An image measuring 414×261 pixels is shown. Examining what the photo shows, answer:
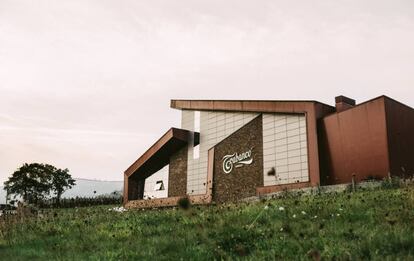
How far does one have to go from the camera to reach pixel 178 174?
37000 millimetres

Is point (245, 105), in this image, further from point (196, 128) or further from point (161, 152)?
point (161, 152)

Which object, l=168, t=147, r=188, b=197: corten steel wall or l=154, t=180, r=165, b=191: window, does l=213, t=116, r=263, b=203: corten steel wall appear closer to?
l=168, t=147, r=188, b=197: corten steel wall

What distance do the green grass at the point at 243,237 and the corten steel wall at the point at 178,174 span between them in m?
24.1

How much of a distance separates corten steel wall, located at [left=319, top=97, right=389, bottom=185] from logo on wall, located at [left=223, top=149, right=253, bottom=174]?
5.92 m

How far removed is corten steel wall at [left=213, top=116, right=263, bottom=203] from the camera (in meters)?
29.2

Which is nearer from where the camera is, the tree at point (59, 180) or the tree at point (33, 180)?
the tree at point (33, 180)

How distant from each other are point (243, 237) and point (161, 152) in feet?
101

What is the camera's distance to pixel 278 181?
26.9 metres

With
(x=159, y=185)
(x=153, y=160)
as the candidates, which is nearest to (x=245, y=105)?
(x=153, y=160)

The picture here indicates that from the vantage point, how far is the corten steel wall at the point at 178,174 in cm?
3628

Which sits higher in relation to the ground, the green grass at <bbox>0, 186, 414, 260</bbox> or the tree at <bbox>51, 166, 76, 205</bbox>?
the tree at <bbox>51, 166, 76, 205</bbox>

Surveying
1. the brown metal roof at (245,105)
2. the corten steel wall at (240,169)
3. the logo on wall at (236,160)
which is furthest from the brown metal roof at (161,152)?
the logo on wall at (236,160)

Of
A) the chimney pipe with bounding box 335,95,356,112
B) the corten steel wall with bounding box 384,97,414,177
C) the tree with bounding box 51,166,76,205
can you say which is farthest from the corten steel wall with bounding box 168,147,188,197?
the tree with bounding box 51,166,76,205

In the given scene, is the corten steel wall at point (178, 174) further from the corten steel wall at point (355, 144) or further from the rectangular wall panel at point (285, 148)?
the corten steel wall at point (355, 144)
